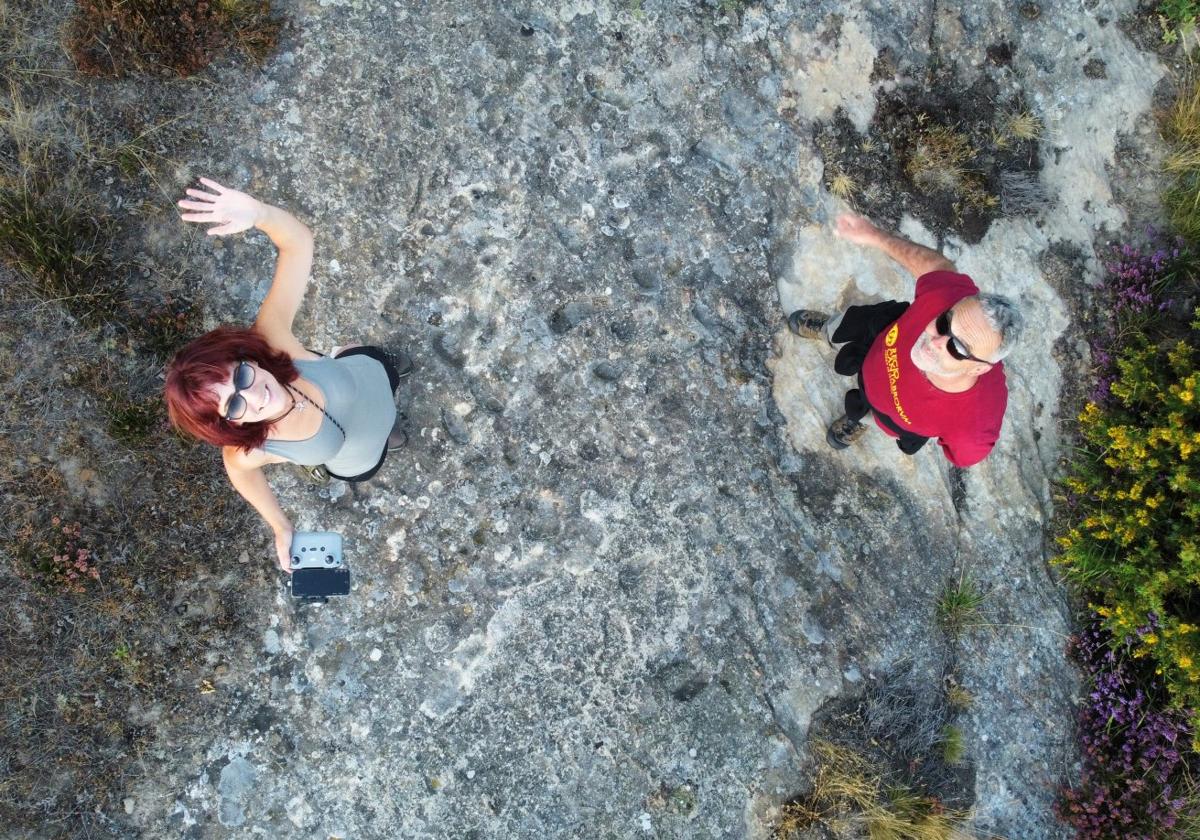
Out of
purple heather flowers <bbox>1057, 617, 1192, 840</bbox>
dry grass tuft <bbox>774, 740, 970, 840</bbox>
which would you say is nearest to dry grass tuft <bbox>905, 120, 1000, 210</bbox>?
purple heather flowers <bbox>1057, 617, 1192, 840</bbox>

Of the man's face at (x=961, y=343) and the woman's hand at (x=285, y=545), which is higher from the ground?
the man's face at (x=961, y=343)

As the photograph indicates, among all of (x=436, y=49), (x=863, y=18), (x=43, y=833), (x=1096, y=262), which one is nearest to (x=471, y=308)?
(x=436, y=49)

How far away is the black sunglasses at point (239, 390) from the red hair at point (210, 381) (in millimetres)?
40

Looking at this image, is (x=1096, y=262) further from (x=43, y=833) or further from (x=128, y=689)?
(x=43, y=833)

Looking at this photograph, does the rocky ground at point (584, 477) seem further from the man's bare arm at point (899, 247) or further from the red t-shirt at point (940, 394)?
the red t-shirt at point (940, 394)

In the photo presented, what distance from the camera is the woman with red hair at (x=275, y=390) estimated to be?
2.85m

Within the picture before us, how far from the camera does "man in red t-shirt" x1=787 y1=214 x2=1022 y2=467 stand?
324 cm

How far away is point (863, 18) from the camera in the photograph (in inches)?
193

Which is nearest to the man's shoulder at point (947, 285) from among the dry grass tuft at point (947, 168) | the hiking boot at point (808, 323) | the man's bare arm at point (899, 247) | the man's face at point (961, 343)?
the man's bare arm at point (899, 247)

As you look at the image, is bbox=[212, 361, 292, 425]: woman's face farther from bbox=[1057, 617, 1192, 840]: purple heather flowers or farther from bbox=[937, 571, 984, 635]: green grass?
bbox=[1057, 617, 1192, 840]: purple heather flowers

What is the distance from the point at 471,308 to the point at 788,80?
101 inches

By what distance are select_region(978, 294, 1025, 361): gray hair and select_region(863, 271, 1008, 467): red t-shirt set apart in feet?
1.28

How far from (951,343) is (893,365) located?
527 mm


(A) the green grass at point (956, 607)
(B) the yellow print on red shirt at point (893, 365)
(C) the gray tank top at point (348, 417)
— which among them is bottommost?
(C) the gray tank top at point (348, 417)
